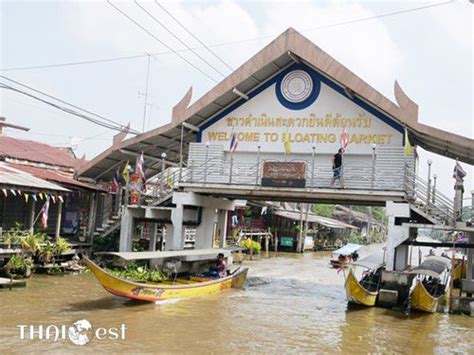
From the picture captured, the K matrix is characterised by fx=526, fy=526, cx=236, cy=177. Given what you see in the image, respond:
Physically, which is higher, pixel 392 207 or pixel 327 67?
pixel 327 67

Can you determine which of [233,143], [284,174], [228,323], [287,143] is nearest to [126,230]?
[233,143]

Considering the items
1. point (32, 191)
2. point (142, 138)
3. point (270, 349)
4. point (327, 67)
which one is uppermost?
point (327, 67)

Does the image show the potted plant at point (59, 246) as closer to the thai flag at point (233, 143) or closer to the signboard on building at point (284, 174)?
the thai flag at point (233, 143)

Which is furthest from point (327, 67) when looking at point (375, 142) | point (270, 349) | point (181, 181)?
point (270, 349)

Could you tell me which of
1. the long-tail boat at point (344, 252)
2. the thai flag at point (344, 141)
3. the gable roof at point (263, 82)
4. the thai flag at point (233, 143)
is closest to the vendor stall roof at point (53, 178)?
the gable roof at point (263, 82)

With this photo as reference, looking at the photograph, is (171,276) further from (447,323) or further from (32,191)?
(447,323)

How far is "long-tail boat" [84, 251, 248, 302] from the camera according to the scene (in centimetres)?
1212

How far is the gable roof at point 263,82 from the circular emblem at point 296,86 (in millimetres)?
436

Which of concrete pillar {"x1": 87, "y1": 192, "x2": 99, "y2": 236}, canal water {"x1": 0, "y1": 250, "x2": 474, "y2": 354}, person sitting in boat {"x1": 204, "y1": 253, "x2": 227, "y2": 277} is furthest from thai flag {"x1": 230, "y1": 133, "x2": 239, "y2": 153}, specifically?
concrete pillar {"x1": 87, "y1": 192, "x2": 99, "y2": 236}

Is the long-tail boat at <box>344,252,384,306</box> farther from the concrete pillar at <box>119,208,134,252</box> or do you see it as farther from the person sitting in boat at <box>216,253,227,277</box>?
the concrete pillar at <box>119,208,134,252</box>

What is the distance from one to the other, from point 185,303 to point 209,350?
457 centimetres

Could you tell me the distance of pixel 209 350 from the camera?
31.8 ft

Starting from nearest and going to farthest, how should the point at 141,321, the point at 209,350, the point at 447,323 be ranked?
the point at 209,350, the point at 141,321, the point at 447,323

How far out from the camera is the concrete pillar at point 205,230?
68.6 feet
